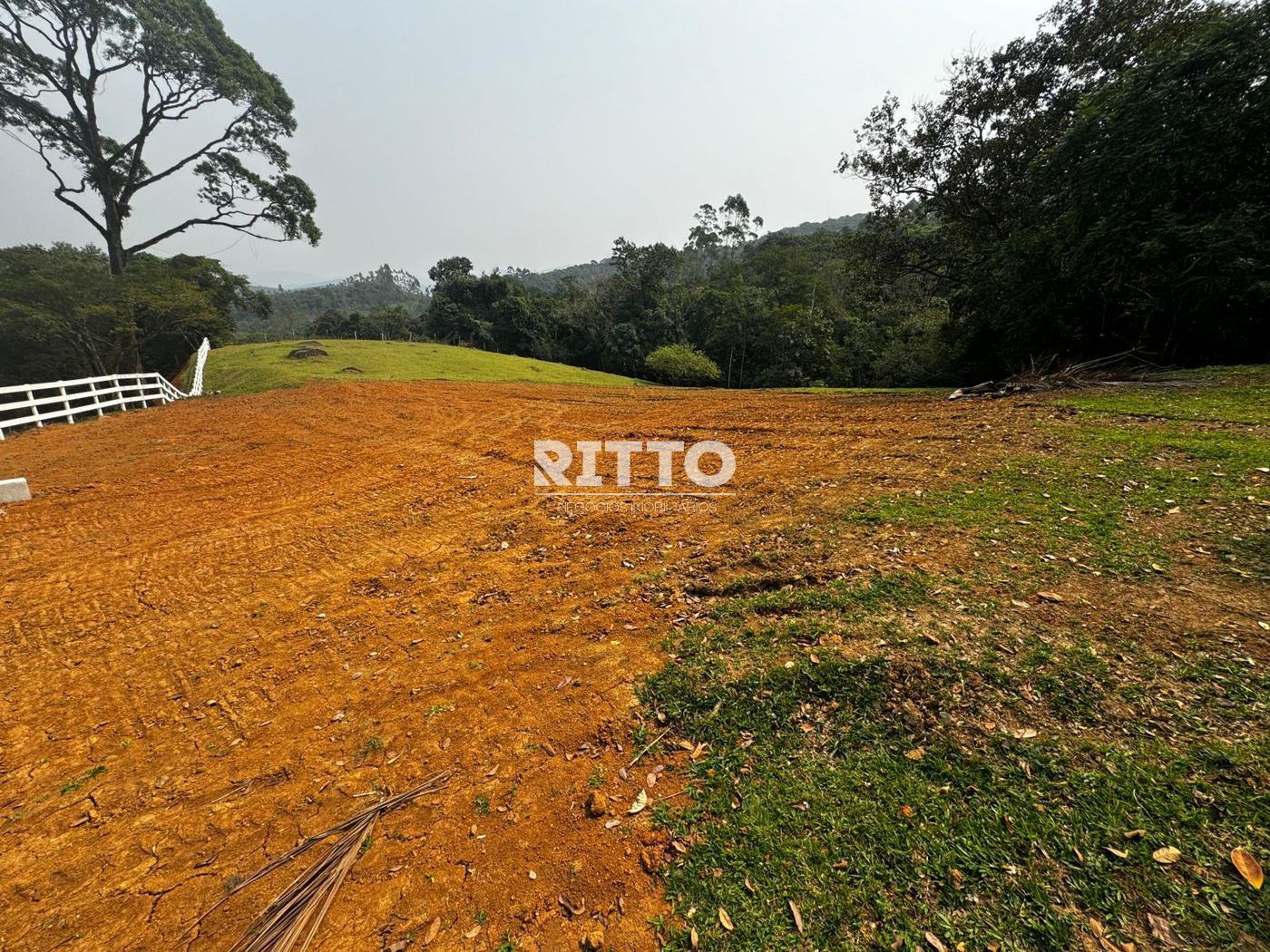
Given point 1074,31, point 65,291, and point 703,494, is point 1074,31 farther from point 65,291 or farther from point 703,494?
point 65,291

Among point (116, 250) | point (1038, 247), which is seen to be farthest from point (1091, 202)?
point (116, 250)

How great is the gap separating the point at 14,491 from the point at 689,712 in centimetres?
948

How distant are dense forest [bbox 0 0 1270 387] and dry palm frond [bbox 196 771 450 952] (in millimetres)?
13513

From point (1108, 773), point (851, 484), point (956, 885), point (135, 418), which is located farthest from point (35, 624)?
point (135, 418)

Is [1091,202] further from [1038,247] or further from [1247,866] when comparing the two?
[1247,866]

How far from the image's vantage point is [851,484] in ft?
18.8

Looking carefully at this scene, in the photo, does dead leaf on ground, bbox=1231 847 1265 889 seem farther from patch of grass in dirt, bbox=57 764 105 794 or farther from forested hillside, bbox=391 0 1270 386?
forested hillside, bbox=391 0 1270 386

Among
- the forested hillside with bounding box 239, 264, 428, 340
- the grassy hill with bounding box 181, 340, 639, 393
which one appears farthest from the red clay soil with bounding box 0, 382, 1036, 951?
the forested hillside with bounding box 239, 264, 428, 340

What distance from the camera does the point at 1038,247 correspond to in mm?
11398

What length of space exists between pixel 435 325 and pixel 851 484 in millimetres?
48819

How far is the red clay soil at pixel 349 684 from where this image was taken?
6.94 feet

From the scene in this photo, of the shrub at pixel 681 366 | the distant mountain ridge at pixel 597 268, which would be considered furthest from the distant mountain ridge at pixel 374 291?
the shrub at pixel 681 366

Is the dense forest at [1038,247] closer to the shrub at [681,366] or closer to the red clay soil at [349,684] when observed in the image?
the shrub at [681,366]

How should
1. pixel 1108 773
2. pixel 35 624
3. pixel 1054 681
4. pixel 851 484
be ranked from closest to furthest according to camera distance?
pixel 1108 773 → pixel 1054 681 → pixel 35 624 → pixel 851 484
